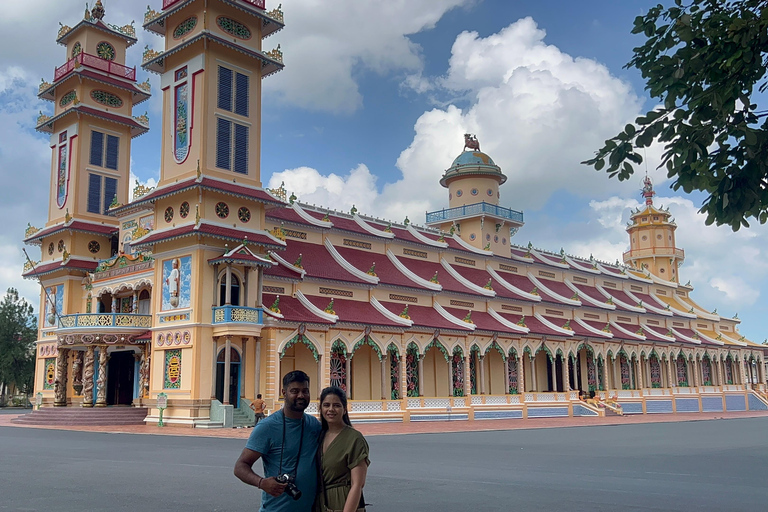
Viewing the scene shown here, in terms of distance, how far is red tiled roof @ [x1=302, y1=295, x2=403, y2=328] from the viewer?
107 ft

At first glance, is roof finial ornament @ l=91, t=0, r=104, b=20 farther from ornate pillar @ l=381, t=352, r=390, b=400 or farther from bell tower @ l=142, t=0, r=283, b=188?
ornate pillar @ l=381, t=352, r=390, b=400

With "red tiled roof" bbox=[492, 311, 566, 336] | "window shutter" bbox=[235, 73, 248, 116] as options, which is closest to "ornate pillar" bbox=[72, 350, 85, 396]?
"window shutter" bbox=[235, 73, 248, 116]

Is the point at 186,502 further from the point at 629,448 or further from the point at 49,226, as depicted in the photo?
the point at 49,226

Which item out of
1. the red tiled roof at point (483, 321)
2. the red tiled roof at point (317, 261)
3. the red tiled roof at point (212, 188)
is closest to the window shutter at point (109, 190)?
the red tiled roof at point (212, 188)

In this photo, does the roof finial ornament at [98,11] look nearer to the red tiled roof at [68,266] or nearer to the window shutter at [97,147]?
the window shutter at [97,147]

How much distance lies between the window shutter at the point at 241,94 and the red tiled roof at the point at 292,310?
8.27 metres

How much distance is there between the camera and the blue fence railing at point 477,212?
47.9 meters

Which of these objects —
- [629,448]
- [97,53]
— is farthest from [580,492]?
[97,53]

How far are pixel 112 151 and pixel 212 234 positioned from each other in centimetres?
1413

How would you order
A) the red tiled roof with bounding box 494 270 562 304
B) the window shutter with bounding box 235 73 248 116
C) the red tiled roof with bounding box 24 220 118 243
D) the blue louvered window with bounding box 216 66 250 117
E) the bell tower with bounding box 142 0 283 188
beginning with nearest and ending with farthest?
the bell tower with bounding box 142 0 283 188 → the blue louvered window with bounding box 216 66 250 117 → the window shutter with bounding box 235 73 248 116 → the red tiled roof with bounding box 24 220 118 243 → the red tiled roof with bounding box 494 270 562 304

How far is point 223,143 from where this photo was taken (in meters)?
30.5

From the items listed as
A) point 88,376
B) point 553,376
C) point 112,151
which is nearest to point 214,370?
point 88,376

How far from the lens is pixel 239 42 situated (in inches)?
1237

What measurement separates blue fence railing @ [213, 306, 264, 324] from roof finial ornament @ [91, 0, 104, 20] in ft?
70.8
